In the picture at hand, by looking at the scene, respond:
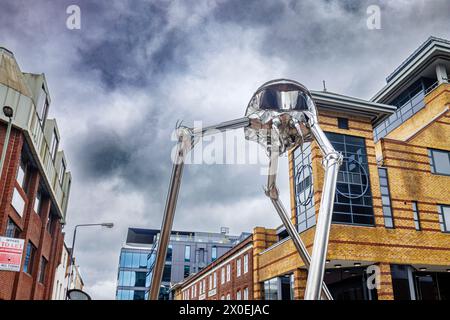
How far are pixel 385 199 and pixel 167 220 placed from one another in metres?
20.7

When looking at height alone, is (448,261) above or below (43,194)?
below

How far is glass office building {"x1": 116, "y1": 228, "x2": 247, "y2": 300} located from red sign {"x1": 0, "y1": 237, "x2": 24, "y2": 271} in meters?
74.4

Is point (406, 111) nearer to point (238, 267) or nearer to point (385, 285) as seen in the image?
point (385, 285)

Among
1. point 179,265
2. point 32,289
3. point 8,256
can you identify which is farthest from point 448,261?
point 179,265

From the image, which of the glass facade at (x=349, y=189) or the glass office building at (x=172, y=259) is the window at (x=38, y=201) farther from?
the glass office building at (x=172, y=259)

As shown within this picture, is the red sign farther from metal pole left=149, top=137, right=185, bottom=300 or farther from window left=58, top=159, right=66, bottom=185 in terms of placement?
window left=58, top=159, right=66, bottom=185

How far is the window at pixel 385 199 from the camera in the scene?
20.8 metres

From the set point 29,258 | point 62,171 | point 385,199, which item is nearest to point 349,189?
point 385,199

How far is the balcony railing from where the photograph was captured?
25844mm

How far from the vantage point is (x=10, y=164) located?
18203 millimetres

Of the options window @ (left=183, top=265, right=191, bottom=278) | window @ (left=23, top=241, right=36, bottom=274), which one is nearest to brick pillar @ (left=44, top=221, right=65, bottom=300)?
window @ (left=23, top=241, right=36, bottom=274)
